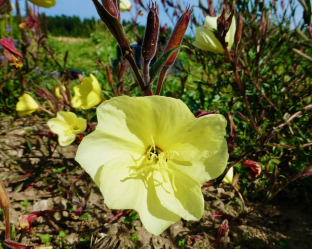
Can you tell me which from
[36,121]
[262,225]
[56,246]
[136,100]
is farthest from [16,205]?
[262,225]

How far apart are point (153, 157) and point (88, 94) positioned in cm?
82

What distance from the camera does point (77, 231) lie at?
59.5 inches

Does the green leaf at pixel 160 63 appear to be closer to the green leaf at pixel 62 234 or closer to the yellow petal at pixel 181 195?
the yellow petal at pixel 181 195

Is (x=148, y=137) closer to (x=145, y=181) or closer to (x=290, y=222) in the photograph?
(x=145, y=181)

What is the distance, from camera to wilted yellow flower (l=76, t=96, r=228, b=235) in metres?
0.79

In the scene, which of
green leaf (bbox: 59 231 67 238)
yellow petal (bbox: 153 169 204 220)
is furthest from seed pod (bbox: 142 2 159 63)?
green leaf (bbox: 59 231 67 238)

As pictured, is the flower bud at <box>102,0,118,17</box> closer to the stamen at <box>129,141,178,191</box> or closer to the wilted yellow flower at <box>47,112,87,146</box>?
the stamen at <box>129,141,178,191</box>

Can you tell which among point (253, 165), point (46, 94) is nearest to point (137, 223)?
point (253, 165)

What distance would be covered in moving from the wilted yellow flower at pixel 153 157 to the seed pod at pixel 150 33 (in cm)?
13

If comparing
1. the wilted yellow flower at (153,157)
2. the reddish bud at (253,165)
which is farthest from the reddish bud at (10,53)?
the reddish bud at (253,165)

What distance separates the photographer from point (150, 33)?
0.73 meters

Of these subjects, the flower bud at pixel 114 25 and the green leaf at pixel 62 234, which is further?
the green leaf at pixel 62 234

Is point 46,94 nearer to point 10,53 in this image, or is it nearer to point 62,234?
point 10,53

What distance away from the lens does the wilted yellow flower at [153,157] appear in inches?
31.1
